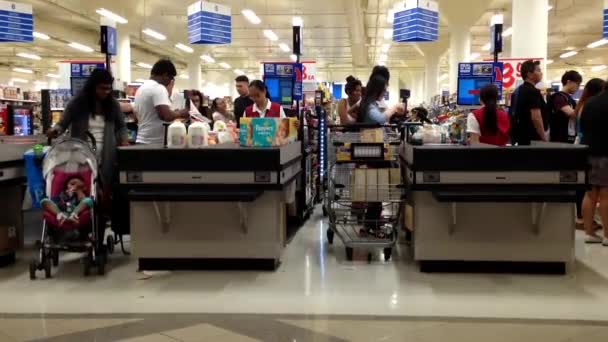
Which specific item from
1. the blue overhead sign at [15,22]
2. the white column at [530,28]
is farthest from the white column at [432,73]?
the blue overhead sign at [15,22]

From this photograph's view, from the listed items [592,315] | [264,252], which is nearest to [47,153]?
[264,252]

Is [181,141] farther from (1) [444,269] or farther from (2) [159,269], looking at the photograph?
(1) [444,269]

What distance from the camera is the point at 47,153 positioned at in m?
4.58

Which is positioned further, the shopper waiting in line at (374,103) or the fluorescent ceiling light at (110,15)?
the fluorescent ceiling light at (110,15)

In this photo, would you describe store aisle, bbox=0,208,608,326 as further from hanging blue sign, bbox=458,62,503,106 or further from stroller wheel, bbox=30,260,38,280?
hanging blue sign, bbox=458,62,503,106

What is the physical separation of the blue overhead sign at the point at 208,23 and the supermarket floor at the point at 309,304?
8.56 m

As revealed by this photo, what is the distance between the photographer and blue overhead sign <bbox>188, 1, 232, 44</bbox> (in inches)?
497

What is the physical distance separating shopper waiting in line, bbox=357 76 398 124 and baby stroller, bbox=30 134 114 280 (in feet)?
7.97

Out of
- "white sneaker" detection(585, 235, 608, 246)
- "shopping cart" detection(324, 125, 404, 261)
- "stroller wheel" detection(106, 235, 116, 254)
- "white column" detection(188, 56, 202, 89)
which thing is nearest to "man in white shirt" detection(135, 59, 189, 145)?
"stroller wheel" detection(106, 235, 116, 254)

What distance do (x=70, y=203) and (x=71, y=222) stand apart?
15 cm

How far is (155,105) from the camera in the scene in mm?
5027

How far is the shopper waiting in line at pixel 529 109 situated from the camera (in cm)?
529

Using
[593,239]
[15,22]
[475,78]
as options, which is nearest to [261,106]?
[593,239]

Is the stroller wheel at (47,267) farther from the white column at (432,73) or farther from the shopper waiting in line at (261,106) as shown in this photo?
the white column at (432,73)
